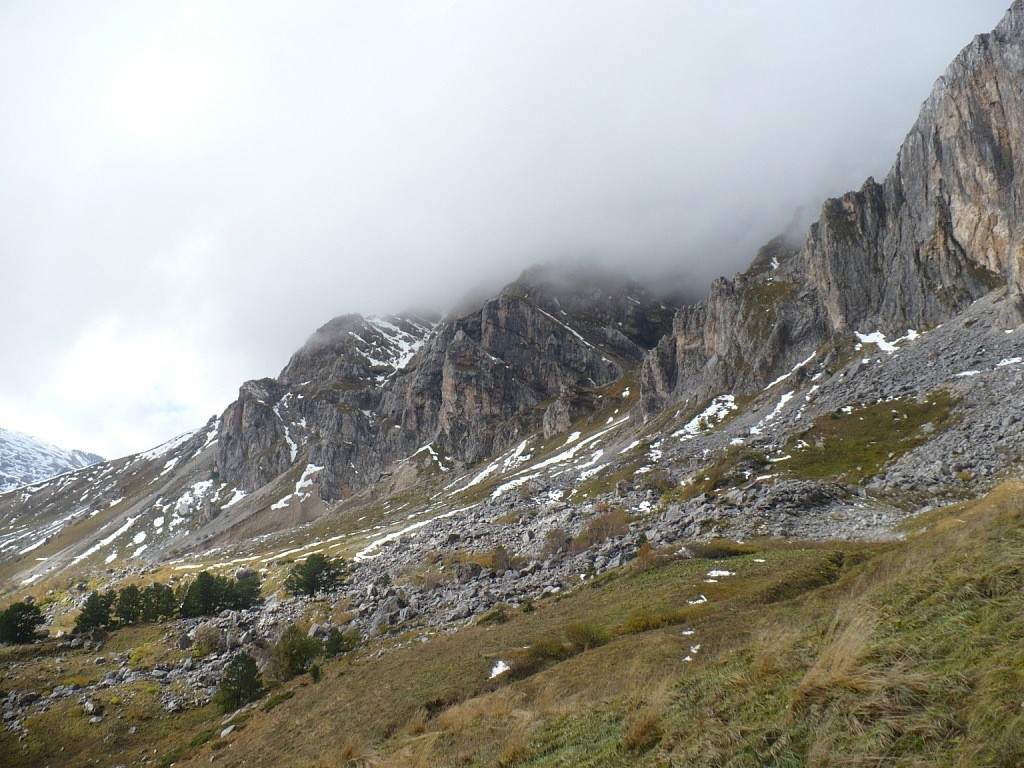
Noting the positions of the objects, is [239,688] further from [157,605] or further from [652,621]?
[157,605]

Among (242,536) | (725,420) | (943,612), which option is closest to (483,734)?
(943,612)

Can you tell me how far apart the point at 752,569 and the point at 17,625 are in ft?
232

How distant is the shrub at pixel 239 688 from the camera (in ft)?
107

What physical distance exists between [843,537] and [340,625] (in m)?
40.4

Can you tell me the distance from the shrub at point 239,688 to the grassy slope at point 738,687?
83.1 inches

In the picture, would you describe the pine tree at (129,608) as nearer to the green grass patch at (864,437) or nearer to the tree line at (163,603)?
the tree line at (163,603)

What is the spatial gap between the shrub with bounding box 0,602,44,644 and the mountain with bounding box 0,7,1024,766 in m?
6.56

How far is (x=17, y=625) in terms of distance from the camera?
53.2 metres

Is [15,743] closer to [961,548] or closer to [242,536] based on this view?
[961,548]

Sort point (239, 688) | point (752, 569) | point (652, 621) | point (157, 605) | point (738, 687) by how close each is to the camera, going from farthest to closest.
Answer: point (157, 605), point (239, 688), point (752, 569), point (652, 621), point (738, 687)

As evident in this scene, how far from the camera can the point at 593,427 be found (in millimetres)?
160500

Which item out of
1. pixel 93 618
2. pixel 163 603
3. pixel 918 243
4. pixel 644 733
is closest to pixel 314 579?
pixel 163 603

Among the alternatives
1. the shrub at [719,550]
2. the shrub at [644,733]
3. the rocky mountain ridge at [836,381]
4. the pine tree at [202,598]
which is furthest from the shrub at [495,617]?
the pine tree at [202,598]

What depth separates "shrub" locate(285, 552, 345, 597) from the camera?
59.9m
